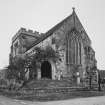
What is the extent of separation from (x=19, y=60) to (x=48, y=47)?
207 inches

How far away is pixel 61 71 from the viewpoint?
2741cm

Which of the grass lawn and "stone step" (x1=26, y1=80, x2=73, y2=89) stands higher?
"stone step" (x1=26, y1=80, x2=73, y2=89)

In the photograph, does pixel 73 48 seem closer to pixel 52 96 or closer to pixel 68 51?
pixel 68 51

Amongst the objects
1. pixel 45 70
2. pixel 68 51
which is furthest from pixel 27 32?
pixel 68 51

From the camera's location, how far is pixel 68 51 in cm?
2894

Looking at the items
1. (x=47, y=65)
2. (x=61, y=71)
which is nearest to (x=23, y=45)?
(x=47, y=65)

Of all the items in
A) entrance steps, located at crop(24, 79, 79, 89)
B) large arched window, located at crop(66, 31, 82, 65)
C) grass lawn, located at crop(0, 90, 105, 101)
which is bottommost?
grass lawn, located at crop(0, 90, 105, 101)

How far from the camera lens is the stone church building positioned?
90.4 ft

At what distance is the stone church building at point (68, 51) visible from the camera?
90.4ft

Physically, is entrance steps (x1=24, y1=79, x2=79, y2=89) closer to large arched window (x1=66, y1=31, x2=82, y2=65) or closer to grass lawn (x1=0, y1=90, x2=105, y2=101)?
large arched window (x1=66, y1=31, x2=82, y2=65)

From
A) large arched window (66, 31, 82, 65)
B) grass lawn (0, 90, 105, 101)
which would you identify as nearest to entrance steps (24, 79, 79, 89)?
large arched window (66, 31, 82, 65)

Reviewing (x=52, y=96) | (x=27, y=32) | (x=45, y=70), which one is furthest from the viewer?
(x=27, y=32)

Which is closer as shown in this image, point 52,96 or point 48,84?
point 52,96

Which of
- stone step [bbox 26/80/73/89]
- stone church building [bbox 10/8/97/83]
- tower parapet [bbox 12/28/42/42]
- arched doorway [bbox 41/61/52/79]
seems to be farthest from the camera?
tower parapet [bbox 12/28/42/42]
